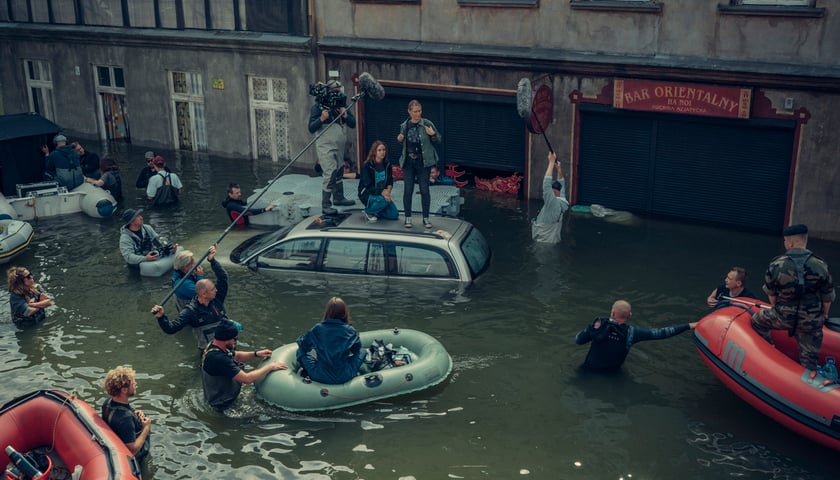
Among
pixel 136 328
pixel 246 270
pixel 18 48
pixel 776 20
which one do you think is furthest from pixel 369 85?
pixel 18 48

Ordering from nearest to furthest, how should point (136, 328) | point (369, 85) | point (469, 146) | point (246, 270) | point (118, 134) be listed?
point (136, 328) → point (246, 270) → point (369, 85) → point (469, 146) → point (118, 134)

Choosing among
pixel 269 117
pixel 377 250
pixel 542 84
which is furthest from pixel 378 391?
pixel 269 117

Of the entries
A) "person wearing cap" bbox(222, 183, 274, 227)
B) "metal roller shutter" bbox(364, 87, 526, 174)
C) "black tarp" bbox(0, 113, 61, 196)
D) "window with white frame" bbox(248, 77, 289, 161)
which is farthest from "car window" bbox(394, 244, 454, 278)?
"window with white frame" bbox(248, 77, 289, 161)

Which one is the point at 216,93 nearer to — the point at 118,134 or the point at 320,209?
the point at 118,134

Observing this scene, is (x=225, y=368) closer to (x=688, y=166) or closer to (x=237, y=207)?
(x=237, y=207)

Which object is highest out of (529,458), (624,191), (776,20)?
(776,20)

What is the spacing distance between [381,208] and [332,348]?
4314mm

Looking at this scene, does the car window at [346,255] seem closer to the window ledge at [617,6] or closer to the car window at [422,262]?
the car window at [422,262]

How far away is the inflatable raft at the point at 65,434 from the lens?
832cm

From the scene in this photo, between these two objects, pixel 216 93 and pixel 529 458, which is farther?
pixel 216 93

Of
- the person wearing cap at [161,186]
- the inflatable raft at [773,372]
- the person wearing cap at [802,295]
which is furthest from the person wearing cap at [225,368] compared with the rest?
the person wearing cap at [161,186]

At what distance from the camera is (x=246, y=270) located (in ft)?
47.0

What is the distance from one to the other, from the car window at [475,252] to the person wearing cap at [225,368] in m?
3.91

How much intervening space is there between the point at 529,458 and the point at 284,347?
11.6ft
